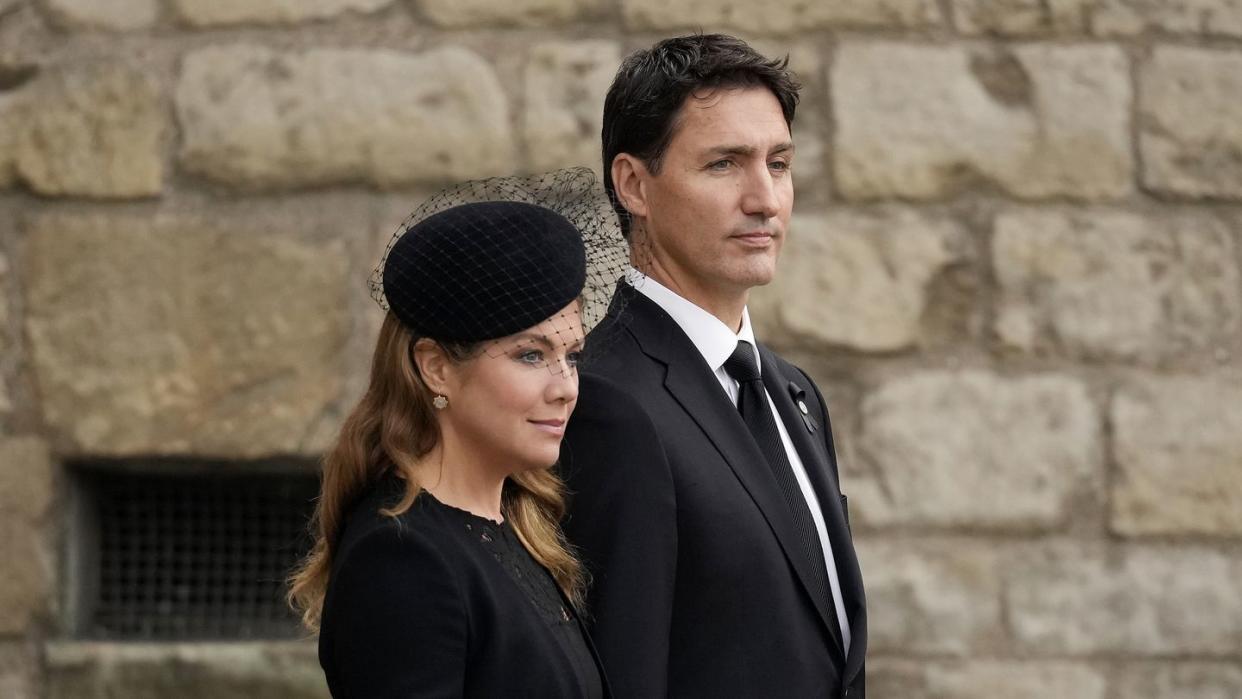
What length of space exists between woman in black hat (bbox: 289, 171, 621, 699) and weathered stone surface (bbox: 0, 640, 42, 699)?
1.77 metres

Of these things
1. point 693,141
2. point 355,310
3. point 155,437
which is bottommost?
point 155,437

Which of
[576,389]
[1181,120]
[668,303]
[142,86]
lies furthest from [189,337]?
[1181,120]

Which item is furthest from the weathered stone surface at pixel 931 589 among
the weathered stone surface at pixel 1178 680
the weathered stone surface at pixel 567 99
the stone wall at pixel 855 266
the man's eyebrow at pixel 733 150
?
the man's eyebrow at pixel 733 150

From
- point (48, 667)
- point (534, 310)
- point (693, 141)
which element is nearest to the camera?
point (534, 310)

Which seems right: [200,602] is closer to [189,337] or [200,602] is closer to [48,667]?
[48,667]

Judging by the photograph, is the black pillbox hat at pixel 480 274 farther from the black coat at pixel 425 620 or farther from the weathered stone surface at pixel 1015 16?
the weathered stone surface at pixel 1015 16

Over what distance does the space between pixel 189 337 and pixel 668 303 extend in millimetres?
1541

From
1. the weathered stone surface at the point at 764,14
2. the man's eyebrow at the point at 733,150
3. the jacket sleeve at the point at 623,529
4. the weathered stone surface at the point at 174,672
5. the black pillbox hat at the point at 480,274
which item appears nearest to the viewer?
the black pillbox hat at the point at 480,274

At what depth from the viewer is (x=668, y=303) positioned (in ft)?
8.30

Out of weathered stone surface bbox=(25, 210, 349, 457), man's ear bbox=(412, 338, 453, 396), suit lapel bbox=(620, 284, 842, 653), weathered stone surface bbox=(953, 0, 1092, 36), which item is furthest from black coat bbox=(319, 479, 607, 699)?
weathered stone surface bbox=(953, 0, 1092, 36)

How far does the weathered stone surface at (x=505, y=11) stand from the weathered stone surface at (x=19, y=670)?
5.17 feet

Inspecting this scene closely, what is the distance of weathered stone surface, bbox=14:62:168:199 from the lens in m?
3.76

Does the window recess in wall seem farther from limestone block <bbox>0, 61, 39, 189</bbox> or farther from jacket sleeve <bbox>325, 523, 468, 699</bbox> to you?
jacket sleeve <bbox>325, 523, 468, 699</bbox>

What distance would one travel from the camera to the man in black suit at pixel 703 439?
228 centimetres
